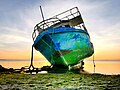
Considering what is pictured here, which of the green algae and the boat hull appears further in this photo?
the boat hull

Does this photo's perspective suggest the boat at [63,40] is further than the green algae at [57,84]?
Yes

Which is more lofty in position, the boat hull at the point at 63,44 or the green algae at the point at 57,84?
the boat hull at the point at 63,44

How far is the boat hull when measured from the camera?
19.1 meters

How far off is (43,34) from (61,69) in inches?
175

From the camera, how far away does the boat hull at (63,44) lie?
62.8 feet

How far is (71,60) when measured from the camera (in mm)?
21203

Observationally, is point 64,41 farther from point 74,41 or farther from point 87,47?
point 87,47

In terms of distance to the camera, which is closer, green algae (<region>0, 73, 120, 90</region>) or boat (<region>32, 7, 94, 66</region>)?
green algae (<region>0, 73, 120, 90</region>)

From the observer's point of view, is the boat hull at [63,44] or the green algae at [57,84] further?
the boat hull at [63,44]

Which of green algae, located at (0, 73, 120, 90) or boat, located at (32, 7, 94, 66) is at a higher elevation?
boat, located at (32, 7, 94, 66)

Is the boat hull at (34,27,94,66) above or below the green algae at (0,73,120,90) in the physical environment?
above

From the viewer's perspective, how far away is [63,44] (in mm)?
19422

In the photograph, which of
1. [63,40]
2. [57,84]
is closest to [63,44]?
[63,40]

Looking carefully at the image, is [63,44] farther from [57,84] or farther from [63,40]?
[57,84]
